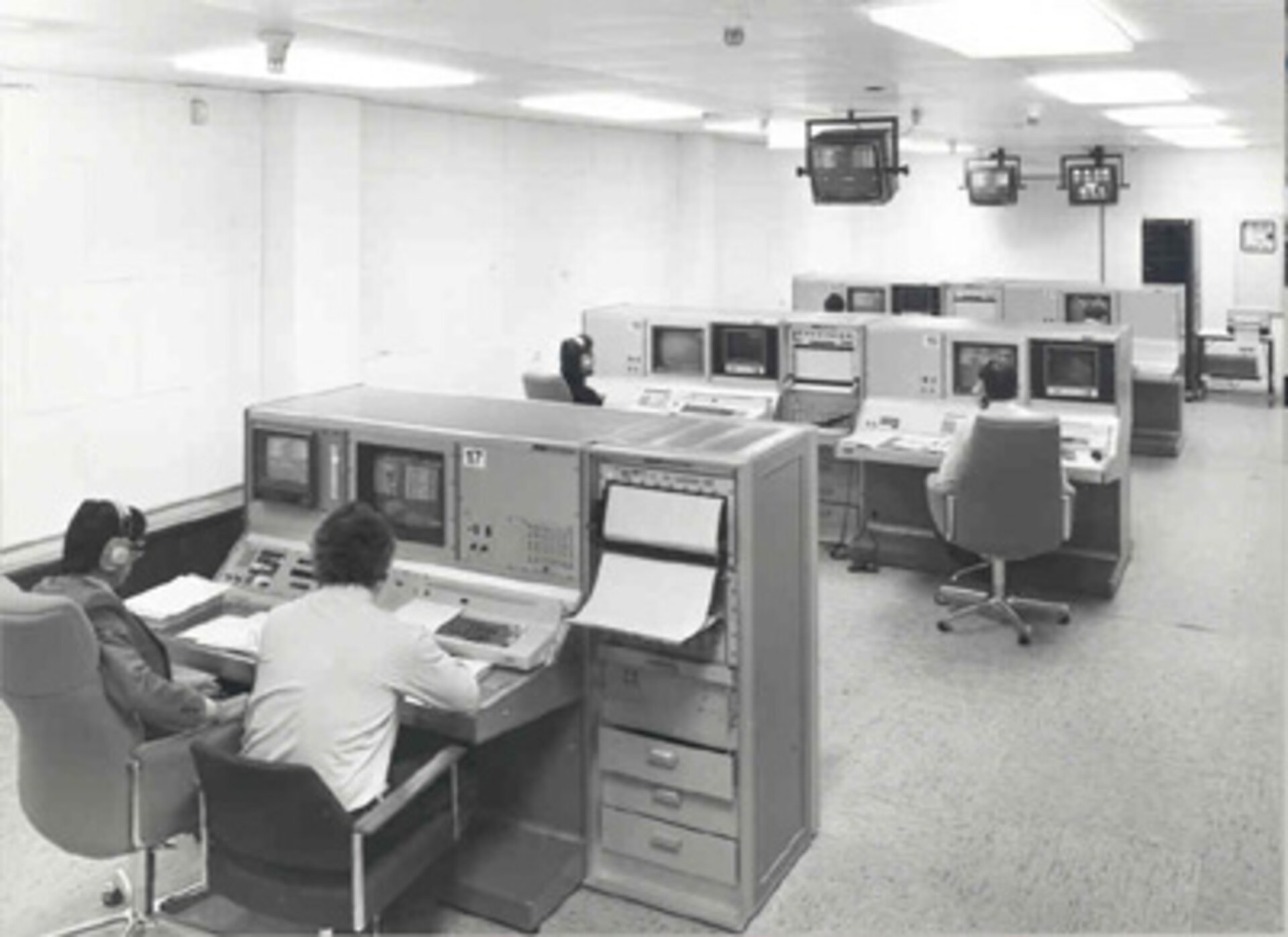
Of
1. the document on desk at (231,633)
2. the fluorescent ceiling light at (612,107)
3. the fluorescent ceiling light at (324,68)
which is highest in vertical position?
the fluorescent ceiling light at (612,107)

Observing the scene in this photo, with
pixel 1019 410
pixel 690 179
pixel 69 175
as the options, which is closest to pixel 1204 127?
pixel 690 179

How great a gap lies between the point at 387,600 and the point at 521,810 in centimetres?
69

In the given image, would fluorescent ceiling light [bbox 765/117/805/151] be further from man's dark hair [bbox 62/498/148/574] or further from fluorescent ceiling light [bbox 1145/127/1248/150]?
man's dark hair [bbox 62/498/148/574]

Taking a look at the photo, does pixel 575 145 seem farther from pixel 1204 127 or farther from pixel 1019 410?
pixel 1204 127

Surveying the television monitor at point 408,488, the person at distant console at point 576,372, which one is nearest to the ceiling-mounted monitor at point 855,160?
the person at distant console at point 576,372

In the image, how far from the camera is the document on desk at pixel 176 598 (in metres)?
3.35

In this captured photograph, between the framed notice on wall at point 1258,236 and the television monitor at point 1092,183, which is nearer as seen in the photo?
the television monitor at point 1092,183

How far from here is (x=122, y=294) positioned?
5188 mm

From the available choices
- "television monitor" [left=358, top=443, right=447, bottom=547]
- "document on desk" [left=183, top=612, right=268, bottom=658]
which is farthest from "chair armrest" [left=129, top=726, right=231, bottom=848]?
"television monitor" [left=358, top=443, right=447, bottom=547]

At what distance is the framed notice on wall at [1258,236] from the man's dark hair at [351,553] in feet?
38.1

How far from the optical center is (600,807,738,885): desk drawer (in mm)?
3072

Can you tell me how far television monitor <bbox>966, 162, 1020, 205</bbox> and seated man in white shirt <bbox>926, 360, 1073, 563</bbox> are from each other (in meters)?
5.40

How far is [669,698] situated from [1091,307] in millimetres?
6662

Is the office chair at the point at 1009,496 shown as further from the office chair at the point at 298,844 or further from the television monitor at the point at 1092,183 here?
the television monitor at the point at 1092,183
